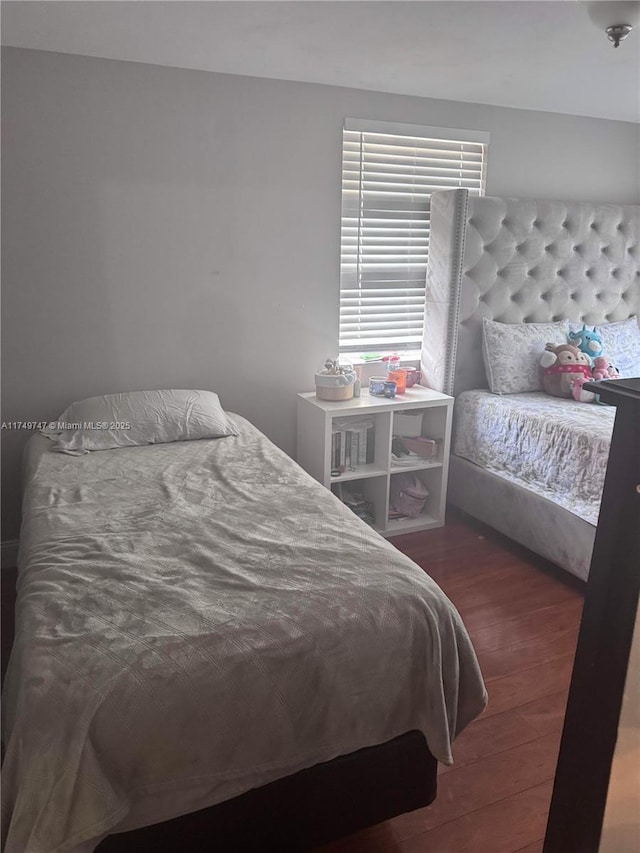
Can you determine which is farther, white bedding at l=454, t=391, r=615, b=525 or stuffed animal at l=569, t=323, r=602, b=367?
stuffed animal at l=569, t=323, r=602, b=367

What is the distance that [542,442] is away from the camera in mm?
2912

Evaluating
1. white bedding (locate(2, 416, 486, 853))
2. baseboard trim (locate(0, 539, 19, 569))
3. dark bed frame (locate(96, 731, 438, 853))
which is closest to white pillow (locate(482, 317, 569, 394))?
white bedding (locate(2, 416, 486, 853))

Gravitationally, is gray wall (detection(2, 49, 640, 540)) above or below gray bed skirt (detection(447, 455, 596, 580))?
above

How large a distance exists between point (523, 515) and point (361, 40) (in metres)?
2.17

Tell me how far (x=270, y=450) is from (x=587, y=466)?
4.47ft

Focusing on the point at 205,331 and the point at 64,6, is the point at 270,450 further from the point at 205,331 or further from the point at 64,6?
the point at 64,6

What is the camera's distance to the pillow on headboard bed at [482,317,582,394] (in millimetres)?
3367

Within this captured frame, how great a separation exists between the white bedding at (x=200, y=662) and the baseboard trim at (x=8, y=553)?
44.4 inches

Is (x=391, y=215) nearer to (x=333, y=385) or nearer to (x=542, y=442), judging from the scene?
(x=333, y=385)

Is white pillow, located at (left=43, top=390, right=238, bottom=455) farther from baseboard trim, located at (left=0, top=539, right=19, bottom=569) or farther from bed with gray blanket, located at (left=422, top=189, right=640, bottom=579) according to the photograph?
bed with gray blanket, located at (left=422, top=189, right=640, bottom=579)

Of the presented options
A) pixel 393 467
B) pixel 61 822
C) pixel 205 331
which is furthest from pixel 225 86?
pixel 61 822

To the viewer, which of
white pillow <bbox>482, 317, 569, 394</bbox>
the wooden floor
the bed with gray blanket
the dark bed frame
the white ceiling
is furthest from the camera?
Result: white pillow <bbox>482, 317, 569, 394</bbox>

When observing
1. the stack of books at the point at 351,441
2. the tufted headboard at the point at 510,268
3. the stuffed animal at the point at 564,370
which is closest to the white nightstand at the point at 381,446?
the stack of books at the point at 351,441

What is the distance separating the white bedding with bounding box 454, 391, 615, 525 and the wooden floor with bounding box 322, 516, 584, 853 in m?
0.39
